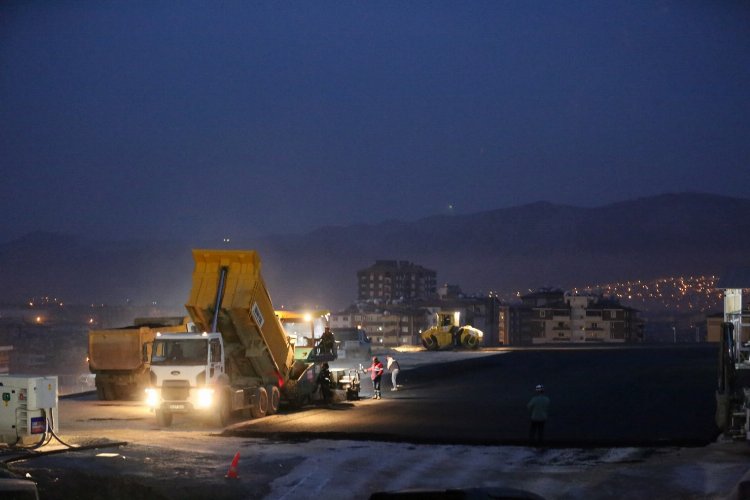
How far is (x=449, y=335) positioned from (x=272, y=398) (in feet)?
159

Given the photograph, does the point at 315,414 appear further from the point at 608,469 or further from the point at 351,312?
the point at 351,312

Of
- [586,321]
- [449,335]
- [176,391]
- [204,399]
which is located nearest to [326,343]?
[204,399]

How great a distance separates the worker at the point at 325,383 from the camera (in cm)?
3319

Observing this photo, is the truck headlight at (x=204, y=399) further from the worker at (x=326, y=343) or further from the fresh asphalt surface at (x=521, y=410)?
the worker at (x=326, y=343)

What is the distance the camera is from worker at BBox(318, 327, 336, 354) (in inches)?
1298

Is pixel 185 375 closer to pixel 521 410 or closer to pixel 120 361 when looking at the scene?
pixel 120 361

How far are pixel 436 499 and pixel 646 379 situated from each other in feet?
127

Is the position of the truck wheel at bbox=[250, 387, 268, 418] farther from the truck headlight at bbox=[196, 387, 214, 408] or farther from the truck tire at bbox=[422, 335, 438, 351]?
the truck tire at bbox=[422, 335, 438, 351]

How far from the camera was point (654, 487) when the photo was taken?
1747 centimetres

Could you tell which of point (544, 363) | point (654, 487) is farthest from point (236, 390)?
point (544, 363)

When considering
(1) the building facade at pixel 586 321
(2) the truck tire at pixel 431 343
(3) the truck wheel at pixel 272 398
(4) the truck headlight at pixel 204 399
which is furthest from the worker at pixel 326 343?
(1) the building facade at pixel 586 321

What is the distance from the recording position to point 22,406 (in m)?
21.6

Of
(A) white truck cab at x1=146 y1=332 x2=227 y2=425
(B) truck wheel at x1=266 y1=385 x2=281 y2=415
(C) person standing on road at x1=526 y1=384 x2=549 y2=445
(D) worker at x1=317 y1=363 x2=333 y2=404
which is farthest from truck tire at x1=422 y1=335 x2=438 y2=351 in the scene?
(C) person standing on road at x1=526 y1=384 x2=549 y2=445

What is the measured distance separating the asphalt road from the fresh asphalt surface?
0.07 meters
